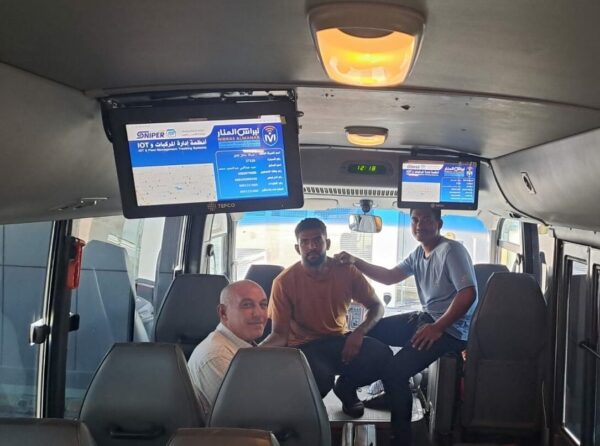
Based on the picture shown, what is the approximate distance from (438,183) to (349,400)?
202 centimetres

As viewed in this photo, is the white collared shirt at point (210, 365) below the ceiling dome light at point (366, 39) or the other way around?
below

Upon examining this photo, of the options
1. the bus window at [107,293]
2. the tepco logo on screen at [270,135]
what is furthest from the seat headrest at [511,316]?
the tepco logo on screen at [270,135]

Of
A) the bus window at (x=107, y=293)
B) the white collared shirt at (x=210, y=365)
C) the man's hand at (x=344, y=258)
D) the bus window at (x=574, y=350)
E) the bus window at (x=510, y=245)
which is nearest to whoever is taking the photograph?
the white collared shirt at (x=210, y=365)

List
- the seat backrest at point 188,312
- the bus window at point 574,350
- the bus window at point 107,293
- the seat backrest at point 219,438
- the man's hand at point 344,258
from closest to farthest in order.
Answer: the seat backrest at point 219,438 < the bus window at point 107,293 < the bus window at point 574,350 < the seat backrest at point 188,312 < the man's hand at point 344,258

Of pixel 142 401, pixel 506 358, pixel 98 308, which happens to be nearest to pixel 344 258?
pixel 506 358

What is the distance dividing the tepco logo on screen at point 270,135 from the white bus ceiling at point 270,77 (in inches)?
7.1

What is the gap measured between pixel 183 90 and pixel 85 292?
82.9 inches

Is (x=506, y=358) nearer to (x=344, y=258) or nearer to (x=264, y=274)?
(x=344, y=258)

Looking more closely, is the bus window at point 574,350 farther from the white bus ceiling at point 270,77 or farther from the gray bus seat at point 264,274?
the gray bus seat at point 264,274

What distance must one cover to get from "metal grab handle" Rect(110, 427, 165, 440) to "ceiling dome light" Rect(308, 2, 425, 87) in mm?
1809

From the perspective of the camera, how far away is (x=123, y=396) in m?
2.98

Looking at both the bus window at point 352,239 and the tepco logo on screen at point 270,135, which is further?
the bus window at point 352,239

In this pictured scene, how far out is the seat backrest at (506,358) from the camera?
504 cm

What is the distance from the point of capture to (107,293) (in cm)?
472
